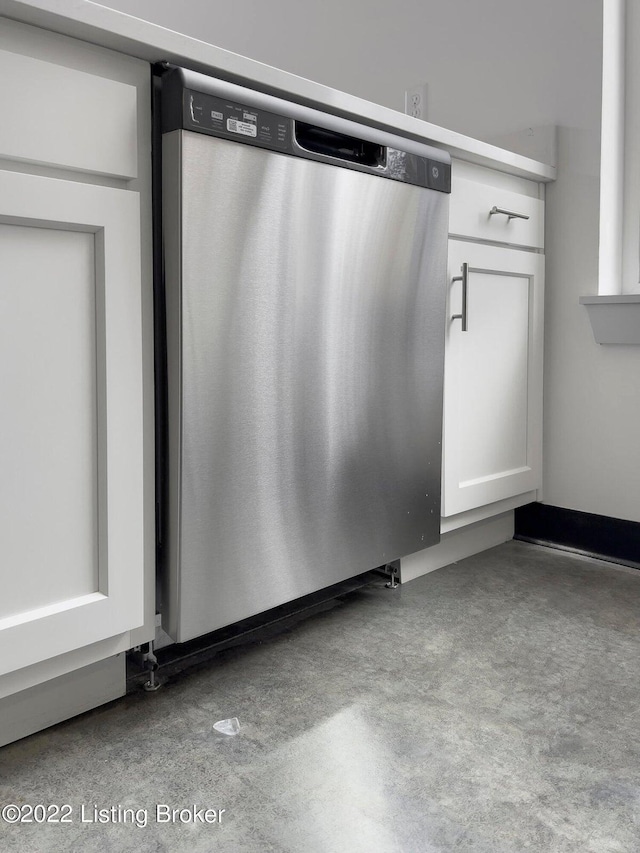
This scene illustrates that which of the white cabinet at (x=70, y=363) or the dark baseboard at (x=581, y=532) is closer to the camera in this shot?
the white cabinet at (x=70, y=363)

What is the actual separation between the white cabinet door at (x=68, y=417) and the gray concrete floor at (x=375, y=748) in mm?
176

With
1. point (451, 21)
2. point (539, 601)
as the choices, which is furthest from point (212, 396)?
point (451, 21)

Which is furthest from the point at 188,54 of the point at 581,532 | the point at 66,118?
the point at 581,532

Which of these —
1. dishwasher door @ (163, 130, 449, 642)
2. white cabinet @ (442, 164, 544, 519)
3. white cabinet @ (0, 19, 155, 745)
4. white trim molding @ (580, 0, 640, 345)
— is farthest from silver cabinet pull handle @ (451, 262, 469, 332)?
white cabinet @ (0, 19, 155, 745)

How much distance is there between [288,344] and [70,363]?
0.36m

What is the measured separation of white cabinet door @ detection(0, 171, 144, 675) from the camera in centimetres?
89

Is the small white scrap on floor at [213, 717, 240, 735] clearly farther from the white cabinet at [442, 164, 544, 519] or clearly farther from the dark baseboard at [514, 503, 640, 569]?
Result: the dark baseboard at [514, 503, 640, 569]

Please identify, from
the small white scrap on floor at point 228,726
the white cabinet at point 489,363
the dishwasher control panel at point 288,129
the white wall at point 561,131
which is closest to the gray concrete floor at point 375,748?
the small white scrap on floor at point 228,726

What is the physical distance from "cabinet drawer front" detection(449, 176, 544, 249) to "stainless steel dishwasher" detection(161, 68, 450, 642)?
120mm

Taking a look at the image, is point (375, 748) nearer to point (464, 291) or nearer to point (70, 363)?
point (70, 363)

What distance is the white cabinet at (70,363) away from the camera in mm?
888

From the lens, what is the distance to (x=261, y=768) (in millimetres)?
938

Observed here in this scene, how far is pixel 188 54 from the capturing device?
1026 mm

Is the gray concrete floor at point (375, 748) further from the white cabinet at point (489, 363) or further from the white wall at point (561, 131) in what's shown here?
the white wall at point (561, 131)
